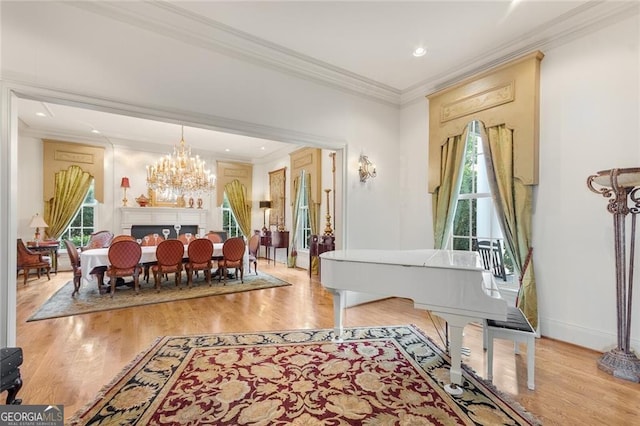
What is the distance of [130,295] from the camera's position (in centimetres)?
479

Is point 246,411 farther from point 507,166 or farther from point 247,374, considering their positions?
point 507,166

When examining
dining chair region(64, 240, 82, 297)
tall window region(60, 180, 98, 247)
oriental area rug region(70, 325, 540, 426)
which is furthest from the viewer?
tall window region(60, 180, 98, 247)

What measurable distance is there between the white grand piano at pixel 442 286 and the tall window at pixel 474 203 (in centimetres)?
163

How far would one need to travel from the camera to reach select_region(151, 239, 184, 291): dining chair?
5.01 m

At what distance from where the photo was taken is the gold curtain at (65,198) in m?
6.59

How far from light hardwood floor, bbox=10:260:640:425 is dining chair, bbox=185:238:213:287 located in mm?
904

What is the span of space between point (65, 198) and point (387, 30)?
7.94 metres

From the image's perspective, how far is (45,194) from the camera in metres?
6.52

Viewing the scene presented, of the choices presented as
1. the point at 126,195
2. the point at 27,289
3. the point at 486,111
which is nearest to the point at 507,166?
the point at 486,111

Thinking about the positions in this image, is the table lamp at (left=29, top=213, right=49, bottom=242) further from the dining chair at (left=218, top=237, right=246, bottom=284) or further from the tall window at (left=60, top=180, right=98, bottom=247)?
the dining chair at (left=218, top=237, right=246, bottom=284)

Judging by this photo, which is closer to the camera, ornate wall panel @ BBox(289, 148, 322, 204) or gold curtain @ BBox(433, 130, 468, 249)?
gold curtain @ BBox(433, 130, 468, 249)

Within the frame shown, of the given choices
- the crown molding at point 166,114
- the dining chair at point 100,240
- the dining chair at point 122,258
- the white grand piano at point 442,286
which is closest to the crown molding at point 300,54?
the crown molding at point 166,114

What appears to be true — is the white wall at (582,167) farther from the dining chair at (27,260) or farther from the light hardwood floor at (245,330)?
the dining chair at (27,260)

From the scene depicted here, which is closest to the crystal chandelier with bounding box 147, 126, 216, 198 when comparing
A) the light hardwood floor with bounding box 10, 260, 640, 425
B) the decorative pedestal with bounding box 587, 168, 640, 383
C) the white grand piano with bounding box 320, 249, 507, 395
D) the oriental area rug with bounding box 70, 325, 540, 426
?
the light hardwood floor with bounding box 10, 260, 640, 425
